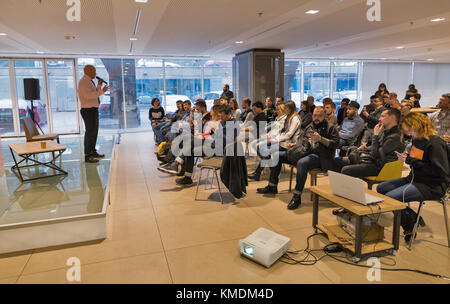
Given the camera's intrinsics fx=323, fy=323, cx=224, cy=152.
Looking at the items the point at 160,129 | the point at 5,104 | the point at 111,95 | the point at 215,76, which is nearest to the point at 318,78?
the point at 215,76

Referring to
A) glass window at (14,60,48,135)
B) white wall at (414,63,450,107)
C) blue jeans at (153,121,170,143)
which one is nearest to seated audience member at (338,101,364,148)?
blue jeans at (153,121,170,143)

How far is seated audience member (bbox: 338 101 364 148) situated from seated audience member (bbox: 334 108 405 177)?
136 cm

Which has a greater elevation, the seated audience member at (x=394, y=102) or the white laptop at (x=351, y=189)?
the seated audience member at (x=394, y=102)

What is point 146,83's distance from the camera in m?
12.8

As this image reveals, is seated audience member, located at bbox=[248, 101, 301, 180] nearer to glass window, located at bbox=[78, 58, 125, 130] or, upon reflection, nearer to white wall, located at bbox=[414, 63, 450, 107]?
glass window, located at bbox=[78, 58, 125, 130]

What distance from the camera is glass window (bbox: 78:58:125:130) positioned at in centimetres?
1212

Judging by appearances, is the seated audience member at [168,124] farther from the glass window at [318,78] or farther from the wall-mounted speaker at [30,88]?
the glass window at [318,78]

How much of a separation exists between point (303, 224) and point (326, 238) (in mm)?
378

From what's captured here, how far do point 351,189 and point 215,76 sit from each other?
37.7ft

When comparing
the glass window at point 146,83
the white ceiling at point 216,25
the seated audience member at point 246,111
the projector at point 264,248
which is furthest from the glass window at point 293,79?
the projector at point 264,248

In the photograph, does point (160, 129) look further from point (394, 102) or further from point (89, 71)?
point (394, 102)

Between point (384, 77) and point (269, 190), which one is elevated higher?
point (384, 77)

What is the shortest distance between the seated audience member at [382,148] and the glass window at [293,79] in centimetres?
1070

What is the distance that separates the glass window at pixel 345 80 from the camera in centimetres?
1524
